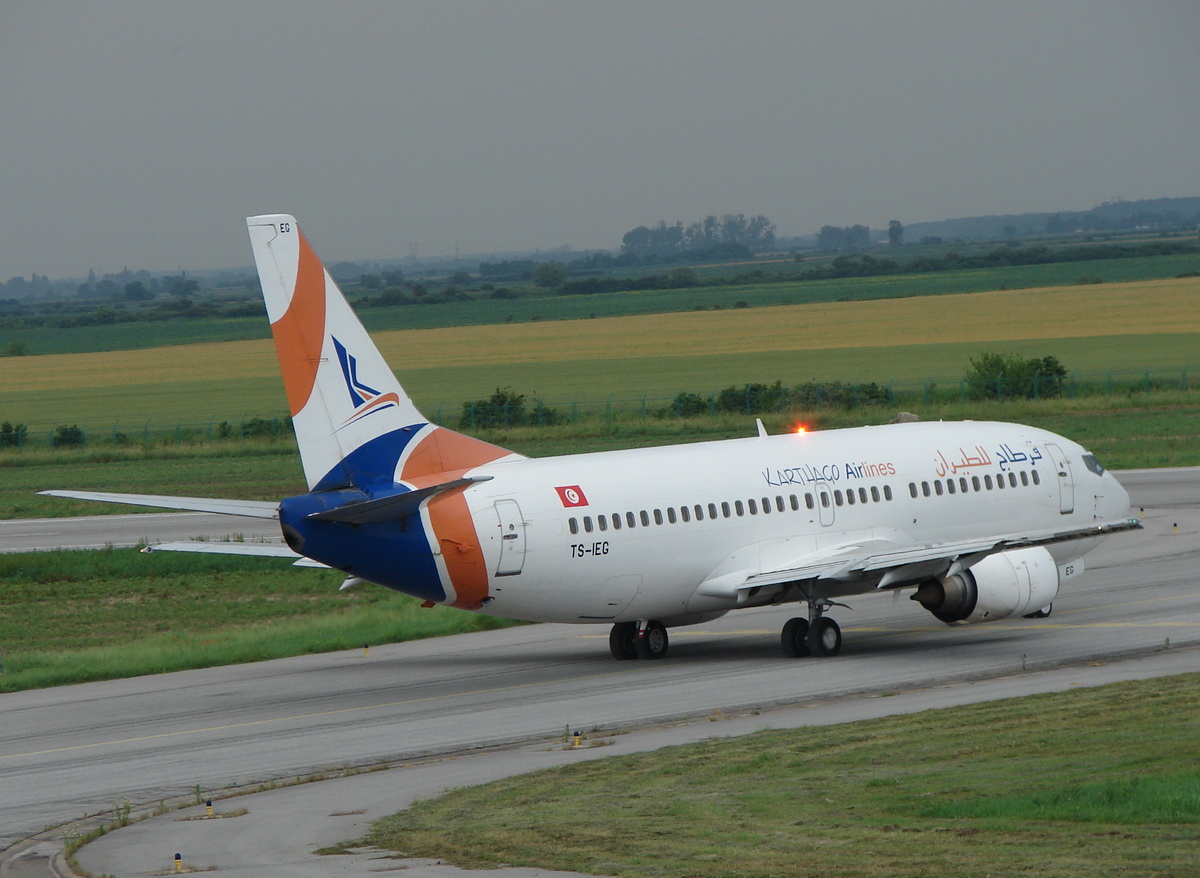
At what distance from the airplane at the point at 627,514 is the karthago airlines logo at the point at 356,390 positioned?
3 centimetres

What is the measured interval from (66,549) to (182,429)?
46573 millimetres

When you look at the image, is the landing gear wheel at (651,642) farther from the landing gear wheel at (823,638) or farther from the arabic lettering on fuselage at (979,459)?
the arabic lettering on fuselage at (979,459)

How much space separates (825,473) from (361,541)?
10.0 m

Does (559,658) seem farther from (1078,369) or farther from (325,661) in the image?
(1078,369)

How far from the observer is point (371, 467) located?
29344 millimetres

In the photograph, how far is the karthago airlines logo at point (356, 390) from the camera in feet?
96.2

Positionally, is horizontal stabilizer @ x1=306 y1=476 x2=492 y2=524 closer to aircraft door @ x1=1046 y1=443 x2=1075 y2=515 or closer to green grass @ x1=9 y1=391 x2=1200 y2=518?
aircraft door @ x1=1046 y1=443 x2=1075 y2=515

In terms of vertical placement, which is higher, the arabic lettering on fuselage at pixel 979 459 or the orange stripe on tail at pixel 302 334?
the orange stripe on tail at pixel 302 334

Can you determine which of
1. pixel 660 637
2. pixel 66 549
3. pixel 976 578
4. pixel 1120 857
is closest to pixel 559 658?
pixel 660 637

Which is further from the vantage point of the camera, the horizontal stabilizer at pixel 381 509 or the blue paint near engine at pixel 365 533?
the blue paint near engine at pixel 365 533

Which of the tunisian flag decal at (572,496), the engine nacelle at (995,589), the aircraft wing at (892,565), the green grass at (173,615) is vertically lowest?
the green grass at (173,615)

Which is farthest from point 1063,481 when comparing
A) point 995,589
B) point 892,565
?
point 892,565

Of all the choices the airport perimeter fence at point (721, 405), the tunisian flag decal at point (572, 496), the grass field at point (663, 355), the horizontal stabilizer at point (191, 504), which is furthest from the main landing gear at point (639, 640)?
the grass field at point (663, 355)

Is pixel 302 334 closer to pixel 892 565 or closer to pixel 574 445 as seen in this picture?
pixel 892 565
